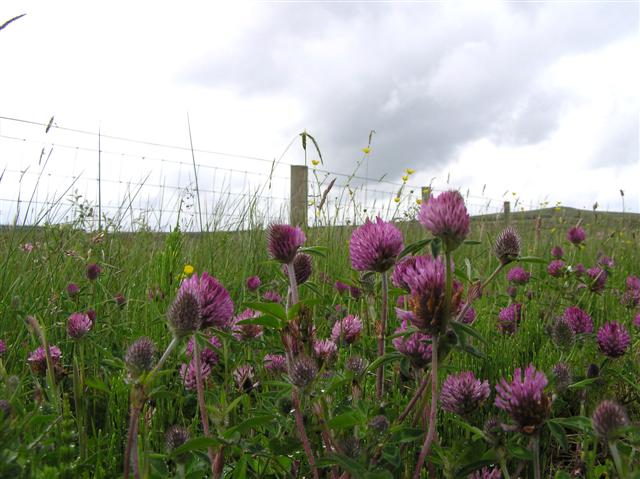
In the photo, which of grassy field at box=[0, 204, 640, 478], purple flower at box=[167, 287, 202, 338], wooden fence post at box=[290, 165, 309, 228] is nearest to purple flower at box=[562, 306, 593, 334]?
grassy field at box=[0, 204, 640, 478]

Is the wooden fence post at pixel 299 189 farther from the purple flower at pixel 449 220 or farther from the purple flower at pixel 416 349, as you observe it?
the purple flower at pixel 449 220

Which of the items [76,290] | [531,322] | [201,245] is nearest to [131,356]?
[76,290]

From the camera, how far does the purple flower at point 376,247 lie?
111 cm

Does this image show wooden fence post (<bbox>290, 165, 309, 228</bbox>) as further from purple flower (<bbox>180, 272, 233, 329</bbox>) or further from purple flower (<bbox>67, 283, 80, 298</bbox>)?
purple flower (<bbox>180, 272, 233, 329</bbox>)

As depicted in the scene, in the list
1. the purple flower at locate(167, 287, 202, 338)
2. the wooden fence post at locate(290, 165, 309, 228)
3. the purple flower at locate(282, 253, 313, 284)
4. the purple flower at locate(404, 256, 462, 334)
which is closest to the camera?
the purple flower at locate(404, 256, 462, 334)

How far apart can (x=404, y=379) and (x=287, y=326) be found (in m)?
0.75

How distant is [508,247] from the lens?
1145mm

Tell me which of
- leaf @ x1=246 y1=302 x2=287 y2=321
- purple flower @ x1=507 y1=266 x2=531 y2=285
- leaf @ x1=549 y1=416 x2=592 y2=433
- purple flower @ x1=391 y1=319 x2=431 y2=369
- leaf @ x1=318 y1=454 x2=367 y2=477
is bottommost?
leaf @ x1=318 y1=454 x2=367 y2=477

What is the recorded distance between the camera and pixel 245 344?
167cm

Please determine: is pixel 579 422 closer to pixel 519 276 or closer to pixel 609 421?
pixel 609 421

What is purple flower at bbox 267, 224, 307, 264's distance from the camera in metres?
1.15

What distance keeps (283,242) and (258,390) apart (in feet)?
2.70

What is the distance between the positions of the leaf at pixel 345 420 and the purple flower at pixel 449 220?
0.35m

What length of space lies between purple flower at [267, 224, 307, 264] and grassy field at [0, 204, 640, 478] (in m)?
0.05
